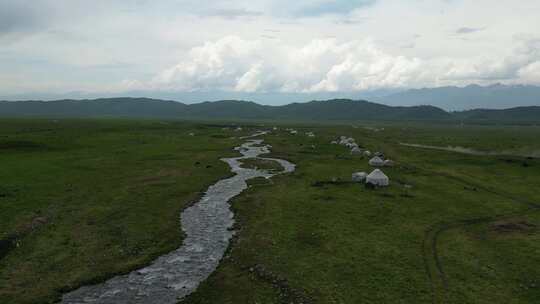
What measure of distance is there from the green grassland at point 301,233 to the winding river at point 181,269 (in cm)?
114

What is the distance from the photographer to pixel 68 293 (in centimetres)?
2597

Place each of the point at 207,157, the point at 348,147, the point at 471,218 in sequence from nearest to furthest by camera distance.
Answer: the point at 471,218
the point at 207,157
the point at 348,147

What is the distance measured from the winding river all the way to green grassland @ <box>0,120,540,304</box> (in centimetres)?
114

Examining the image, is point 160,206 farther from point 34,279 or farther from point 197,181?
point 34,279

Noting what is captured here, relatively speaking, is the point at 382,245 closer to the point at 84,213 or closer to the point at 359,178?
the point at 359,178

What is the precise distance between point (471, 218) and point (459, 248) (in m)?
11.4

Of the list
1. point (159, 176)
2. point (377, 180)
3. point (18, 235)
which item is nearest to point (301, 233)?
point (377, 180)

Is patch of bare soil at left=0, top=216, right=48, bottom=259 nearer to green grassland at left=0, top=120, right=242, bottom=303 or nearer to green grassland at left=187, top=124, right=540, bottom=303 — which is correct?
green grassland at left=0, top=120, right=242, bottom=303

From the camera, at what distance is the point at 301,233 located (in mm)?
37938

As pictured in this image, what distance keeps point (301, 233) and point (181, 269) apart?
12622 millimetres

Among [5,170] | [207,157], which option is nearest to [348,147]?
[207,157]

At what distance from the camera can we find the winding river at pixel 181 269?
25.8m

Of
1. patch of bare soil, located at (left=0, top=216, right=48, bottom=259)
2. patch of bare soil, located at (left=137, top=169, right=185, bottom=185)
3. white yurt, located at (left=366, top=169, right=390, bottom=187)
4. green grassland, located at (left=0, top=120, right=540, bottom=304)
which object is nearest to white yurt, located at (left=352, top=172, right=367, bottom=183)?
white yurt, located at (left=366, top=169, right=390, bottom=187)

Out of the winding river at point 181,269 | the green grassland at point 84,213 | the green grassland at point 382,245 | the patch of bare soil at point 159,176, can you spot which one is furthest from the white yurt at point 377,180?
the patch of bare soil at point 159,176
